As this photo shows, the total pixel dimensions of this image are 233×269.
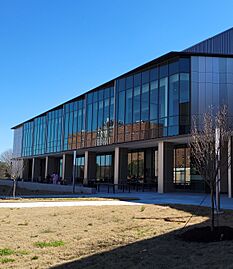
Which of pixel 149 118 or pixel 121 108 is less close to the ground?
pixel 121 108

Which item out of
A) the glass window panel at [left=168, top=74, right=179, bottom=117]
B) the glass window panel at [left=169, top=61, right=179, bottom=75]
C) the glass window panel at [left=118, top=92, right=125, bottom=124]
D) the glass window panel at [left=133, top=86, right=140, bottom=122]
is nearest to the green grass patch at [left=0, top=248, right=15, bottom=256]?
the glass window panel at [left=168, top=74, right=179, bottom=117]

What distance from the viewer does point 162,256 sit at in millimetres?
7523

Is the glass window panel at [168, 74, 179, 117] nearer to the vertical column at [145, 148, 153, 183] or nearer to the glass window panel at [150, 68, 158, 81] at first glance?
the glass window panel at [150, 68, 158, 81]

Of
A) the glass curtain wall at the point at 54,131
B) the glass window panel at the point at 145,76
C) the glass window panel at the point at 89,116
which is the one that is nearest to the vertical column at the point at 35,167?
the glass curtain wall at the point at 54,131

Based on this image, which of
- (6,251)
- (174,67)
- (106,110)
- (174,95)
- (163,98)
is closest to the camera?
(6,251)

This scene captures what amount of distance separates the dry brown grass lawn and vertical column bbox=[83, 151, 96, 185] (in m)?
28.8

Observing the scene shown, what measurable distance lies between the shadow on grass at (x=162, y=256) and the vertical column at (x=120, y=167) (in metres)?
27.5

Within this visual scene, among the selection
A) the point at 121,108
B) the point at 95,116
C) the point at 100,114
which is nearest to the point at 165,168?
the point at 121,108

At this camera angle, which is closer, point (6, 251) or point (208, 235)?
point (6, 251)

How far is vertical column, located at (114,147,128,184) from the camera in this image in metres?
36.7

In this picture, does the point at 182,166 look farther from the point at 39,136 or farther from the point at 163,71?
the point at 39,136

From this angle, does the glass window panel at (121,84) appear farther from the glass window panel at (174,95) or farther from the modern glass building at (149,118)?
the glass window panel at (174,95)

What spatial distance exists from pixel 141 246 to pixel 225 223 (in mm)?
4418

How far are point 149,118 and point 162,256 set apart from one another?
2529 centimetres
